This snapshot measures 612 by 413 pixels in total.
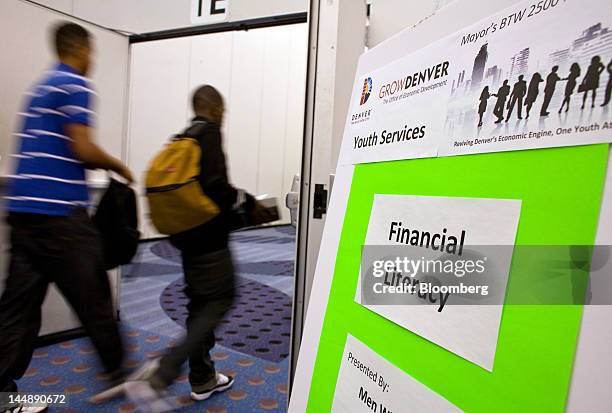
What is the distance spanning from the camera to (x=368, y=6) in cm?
131

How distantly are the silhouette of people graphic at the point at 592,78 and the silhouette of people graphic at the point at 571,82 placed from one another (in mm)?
11

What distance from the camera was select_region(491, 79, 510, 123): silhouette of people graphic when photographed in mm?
542

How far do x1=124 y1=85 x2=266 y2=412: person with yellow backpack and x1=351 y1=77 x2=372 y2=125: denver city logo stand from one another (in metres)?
0.91

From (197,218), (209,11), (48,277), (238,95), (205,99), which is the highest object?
(238,95)

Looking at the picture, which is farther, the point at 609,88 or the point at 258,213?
the point at 258,213

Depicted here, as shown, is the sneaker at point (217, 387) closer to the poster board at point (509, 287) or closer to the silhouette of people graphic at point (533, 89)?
the poster board at point (509, 287)

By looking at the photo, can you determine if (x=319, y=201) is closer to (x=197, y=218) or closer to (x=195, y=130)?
(x=197, y=218)

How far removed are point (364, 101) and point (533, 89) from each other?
411mm

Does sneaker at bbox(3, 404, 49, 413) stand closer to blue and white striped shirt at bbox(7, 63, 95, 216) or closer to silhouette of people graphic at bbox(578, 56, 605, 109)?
blue and white striped shirt at bbox(7, 63, 95, 216)

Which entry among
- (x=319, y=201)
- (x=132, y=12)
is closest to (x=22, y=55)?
(x=132, y=12)

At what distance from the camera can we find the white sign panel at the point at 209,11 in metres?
2.39

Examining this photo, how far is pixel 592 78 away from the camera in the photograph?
1.45 feet

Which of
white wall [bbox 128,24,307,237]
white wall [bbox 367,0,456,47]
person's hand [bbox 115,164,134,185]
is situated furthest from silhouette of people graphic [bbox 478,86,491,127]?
white wall [bbox 128,24,307,237]

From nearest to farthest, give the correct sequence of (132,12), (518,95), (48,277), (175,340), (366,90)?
1. (518,95)
2. (366,90)
3. (48,277)
4. (175,340)
5. (132,12)
